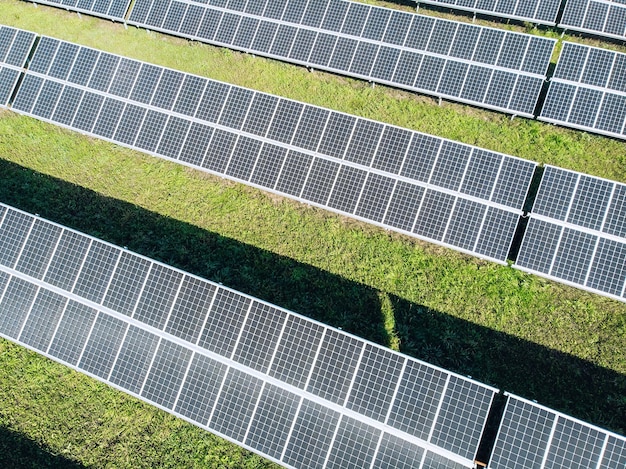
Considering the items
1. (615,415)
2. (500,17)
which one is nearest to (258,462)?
(615,415)

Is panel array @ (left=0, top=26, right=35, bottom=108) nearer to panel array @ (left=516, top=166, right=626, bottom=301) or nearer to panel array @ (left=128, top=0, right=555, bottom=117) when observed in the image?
panel array @ (left=128, top=0, right=555, bottom=117)

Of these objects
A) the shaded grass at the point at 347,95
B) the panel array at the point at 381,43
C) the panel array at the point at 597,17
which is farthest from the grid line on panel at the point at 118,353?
the panel array at the point at 597,17

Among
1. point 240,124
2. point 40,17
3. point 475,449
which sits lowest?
point 475,449

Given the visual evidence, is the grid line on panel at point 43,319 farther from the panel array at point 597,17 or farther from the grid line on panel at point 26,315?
the panel array at point 597,17

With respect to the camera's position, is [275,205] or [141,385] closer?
[141,385]

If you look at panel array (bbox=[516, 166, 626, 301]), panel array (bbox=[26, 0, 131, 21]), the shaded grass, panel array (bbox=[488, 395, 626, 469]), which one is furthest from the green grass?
panel array (bbox=[26, 0, 131, 21])

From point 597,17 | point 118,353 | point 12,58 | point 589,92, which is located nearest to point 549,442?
point 589,92

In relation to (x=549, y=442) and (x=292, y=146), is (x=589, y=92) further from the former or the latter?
(x=549, y=442)

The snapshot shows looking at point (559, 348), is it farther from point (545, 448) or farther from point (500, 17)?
point (500, 17)
